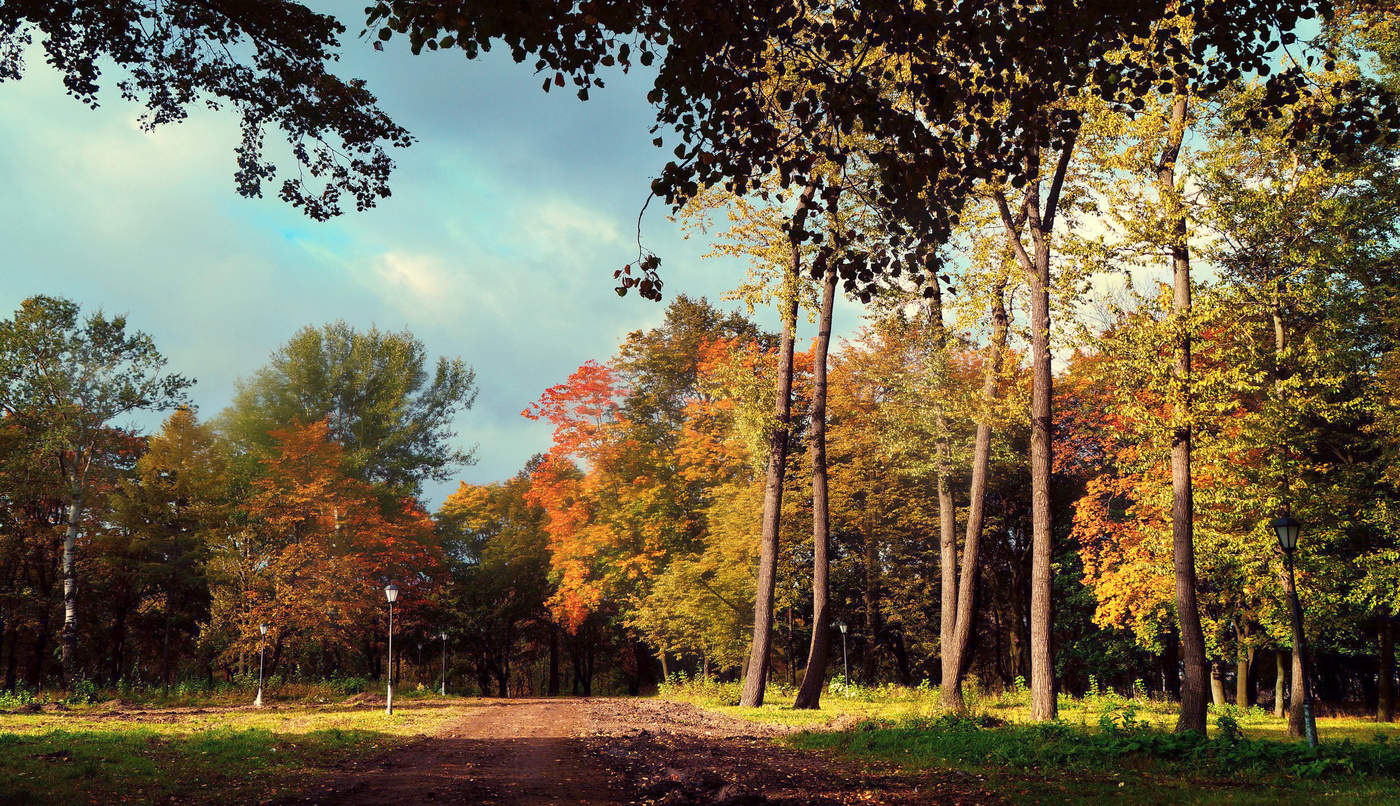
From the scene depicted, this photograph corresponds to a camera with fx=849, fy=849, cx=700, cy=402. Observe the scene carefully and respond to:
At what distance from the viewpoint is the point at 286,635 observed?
3062 centimetres

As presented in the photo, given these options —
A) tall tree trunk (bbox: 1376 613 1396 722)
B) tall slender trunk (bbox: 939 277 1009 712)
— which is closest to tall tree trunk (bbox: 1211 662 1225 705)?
tall tree trunk (bbox: 1376 613 1396 722)

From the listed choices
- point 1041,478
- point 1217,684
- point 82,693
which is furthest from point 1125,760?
point 82,693

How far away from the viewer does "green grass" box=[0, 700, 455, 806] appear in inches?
346

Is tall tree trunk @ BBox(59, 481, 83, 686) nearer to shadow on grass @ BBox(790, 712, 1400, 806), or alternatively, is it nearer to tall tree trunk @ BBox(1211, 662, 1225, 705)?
shadow on grass @ BBox(790, 712, 1400, 806)

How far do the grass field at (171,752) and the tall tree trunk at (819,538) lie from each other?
857 cm

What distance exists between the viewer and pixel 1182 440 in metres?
15.1

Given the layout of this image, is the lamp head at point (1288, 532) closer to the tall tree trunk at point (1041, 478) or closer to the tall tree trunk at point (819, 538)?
the tall tree trunk at point (1041, 478)

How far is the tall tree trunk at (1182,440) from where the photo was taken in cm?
1404

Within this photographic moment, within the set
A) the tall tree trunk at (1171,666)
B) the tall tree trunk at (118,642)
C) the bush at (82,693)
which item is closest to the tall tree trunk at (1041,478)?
the tall tree trunk at (1171,666)

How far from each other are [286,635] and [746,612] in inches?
659

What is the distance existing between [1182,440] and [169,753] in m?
17.0

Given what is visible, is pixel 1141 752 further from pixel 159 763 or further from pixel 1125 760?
pixel 159 763

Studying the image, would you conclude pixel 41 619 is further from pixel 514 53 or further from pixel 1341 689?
pixel 1341 689

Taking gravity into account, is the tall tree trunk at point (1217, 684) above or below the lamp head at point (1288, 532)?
below
